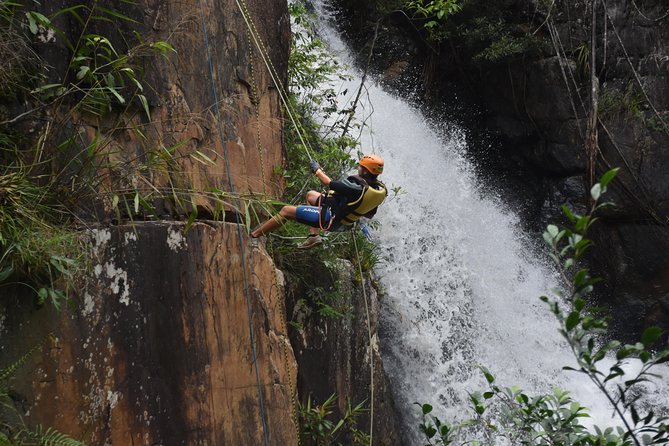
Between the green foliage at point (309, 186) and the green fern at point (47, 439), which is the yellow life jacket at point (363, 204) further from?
the green fern at point (47, 439)

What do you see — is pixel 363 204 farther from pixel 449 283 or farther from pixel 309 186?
pixel 449 283

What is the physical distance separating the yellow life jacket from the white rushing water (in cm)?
255

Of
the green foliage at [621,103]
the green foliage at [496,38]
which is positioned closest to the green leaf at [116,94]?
the green foliage at [496,38]

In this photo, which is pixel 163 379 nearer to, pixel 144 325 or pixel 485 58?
pixel 144 325

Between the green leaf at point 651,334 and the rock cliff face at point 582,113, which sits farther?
the rock cliff face at point 582,113

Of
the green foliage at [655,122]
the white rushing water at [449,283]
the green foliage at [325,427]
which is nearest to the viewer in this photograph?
the green foliage at [325,427]

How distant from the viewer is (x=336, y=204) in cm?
503

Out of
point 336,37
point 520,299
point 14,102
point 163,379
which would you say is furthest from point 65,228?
point 336,37

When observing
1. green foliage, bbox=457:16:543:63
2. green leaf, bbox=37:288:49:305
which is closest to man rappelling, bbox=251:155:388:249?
green leaf, bbox=37:288:49:305

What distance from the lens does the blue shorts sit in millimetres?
4977

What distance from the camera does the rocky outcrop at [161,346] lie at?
3395 millimetres

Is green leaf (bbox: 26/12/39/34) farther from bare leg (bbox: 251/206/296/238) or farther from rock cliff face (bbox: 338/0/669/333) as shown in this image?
rock cliff face (bbox: 338/0/669/333)

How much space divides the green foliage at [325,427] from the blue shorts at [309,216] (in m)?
1.73

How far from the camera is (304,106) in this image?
7.29 m
